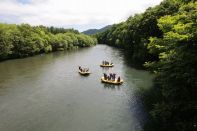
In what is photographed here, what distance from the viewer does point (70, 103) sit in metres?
34.1

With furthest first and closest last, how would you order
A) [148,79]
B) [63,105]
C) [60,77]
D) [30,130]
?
[60,77]
[148,79]
[63,105]
[30,130]

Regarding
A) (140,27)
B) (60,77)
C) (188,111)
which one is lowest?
(60,77)

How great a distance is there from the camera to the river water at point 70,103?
88.3ft

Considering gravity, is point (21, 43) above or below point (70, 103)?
above

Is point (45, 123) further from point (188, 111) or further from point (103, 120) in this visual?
point (188, 111)

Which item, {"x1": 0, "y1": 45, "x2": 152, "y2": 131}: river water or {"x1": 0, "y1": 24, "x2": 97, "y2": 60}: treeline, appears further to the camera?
{"x1": 0, "y1": 24, "x2": 97, "y2": 60}: treeline

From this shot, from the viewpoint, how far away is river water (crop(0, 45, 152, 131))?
26.9 metres

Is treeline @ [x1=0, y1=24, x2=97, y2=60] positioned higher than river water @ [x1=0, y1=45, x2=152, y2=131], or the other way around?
treeline @ [x1=0, y1=24, x2=97, y2=60]

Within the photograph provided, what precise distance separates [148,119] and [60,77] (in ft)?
90.7

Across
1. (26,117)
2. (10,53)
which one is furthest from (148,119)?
(10,53)

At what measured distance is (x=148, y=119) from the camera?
2753 cm

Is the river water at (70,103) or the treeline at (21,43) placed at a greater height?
the treeline at (21,43)

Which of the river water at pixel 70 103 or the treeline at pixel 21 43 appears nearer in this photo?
the river water at pixel 70 103

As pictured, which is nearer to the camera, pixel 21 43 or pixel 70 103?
pixel 70 103
